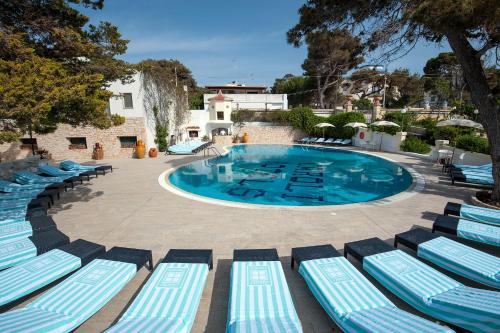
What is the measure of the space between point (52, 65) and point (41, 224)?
3798 mm

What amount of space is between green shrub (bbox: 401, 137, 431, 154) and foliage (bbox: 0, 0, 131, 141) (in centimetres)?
2015

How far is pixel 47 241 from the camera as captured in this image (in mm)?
5434

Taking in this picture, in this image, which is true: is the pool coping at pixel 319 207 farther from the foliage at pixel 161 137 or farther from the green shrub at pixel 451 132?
the foliage at pixel 161 137

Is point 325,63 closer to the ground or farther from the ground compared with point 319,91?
farther from the ground

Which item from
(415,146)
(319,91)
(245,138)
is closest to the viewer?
(415,146)

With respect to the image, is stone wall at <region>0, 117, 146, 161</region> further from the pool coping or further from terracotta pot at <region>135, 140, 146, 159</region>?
the pool coping

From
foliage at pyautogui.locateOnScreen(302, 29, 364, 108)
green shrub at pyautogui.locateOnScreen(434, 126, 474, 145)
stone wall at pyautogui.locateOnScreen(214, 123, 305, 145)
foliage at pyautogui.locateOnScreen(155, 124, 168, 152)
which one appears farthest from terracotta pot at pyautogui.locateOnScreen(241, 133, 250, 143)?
green shrub at pyautogui.locateOnScreen(434, 126, 474, 145)

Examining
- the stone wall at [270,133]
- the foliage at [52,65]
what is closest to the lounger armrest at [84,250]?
the foliage at [52,65]

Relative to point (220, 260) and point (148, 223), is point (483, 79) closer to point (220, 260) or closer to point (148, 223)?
point (220, 260)

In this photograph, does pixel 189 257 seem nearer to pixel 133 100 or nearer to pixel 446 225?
pixel 446 225

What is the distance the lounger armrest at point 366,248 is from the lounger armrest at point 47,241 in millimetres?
5941

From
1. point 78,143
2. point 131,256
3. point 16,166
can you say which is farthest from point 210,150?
point 131,256

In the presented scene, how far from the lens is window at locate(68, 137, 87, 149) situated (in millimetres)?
19844

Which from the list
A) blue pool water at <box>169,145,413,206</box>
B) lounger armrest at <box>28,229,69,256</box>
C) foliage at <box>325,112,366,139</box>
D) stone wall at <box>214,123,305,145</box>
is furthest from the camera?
stone wall at <box>214,123,305,145</box>
